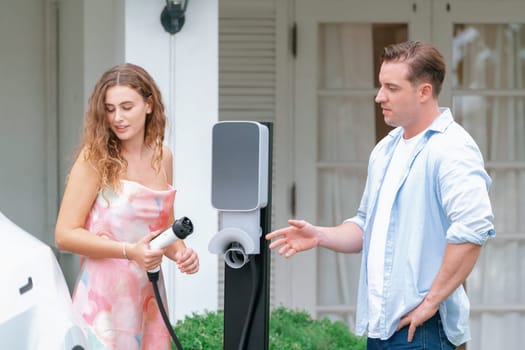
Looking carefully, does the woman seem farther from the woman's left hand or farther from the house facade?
the house facade

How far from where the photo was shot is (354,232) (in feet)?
11.3

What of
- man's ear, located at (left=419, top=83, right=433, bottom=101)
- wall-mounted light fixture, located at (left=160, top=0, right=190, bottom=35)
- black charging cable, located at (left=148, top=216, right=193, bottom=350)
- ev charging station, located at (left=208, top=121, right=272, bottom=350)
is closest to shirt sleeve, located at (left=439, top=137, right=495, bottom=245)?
man's ear, located at (left=419, top=83, right=433, bottom=101)

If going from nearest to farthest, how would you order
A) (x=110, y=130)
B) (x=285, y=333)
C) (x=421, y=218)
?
(x=421, y=218) → (x=110, y=130) → (x=285, y=333)

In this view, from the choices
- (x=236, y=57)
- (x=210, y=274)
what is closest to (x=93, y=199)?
(x=210, y=274)

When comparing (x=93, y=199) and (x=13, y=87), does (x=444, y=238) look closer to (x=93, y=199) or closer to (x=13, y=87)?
(x=93, y=199)

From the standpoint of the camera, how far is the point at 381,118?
658 centimetres

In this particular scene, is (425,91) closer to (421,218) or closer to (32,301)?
(421,218)

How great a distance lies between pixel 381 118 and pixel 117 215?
357 cm

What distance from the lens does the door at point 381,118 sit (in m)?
6.51

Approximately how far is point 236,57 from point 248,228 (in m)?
3.42

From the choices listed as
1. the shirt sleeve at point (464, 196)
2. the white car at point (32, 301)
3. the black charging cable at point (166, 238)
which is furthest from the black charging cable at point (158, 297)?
the shirt sleeve at point (464, 196)

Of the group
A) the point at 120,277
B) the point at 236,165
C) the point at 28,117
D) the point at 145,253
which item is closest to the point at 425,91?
the point at 236,165

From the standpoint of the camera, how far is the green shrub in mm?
4383

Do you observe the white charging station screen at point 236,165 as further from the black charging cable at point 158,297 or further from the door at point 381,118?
the door at point 381,118
